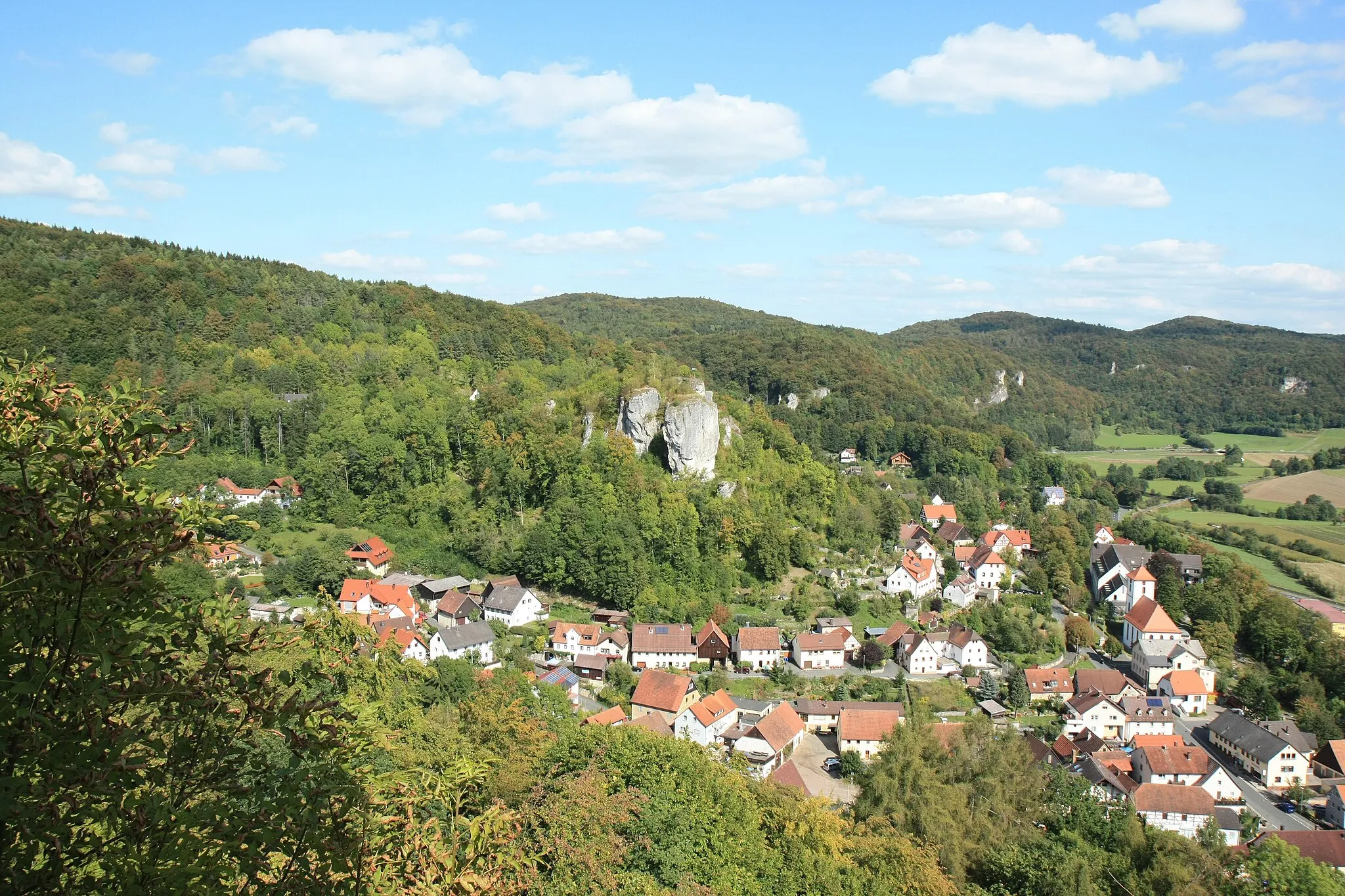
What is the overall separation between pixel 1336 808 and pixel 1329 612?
59.5 feet

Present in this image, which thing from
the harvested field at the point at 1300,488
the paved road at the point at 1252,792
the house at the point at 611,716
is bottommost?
the paved road at the point at 1252,792

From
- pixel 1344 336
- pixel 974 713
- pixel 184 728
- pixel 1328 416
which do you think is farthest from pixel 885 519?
pixel 1344 336

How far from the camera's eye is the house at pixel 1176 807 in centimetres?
2033

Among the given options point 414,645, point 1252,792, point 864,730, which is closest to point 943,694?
point 864,730

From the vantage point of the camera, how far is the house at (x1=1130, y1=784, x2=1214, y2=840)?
2033 centimetres

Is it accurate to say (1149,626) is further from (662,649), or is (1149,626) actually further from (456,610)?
(456,610)

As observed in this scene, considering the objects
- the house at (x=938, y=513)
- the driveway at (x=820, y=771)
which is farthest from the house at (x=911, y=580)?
the driveway at (x=820, y=771)

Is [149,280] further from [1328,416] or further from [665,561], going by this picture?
[1328,416]

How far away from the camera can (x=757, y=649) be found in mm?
28891

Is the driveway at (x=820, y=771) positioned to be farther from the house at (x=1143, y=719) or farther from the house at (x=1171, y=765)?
the house at (x=1143, y=719)

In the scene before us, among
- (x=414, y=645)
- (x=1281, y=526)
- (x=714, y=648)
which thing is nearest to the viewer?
(x=414, y=645)

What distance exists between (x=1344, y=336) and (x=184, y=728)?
15734 cm

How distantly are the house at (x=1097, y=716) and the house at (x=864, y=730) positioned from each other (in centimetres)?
664

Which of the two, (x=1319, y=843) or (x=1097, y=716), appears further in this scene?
(x=1097, y=716)
